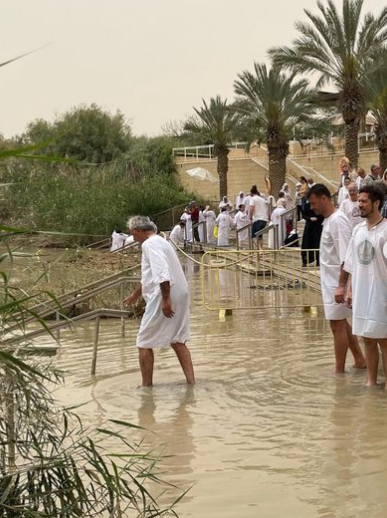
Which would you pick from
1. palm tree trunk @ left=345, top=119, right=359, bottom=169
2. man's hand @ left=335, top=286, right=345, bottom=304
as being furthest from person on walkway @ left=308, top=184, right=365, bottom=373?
palm tree trunk @ left=345, top=119, right=359, bottom=169

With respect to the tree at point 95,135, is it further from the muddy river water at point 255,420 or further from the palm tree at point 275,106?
the muddy river water at point 255,420

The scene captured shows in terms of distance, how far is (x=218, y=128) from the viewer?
48781 millimetres

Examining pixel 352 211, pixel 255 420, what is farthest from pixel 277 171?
pixel 255 420

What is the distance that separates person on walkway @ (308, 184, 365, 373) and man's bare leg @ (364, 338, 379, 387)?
649 mm

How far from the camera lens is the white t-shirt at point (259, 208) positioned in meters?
27.2

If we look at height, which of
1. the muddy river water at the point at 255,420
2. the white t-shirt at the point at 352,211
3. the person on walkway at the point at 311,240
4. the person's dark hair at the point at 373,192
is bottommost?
the muddy river water at the point at 255,420

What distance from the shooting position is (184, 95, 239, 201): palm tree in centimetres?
4800

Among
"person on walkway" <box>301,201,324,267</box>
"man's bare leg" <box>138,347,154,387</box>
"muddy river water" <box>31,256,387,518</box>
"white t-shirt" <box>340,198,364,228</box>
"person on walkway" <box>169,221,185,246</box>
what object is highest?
"white t-shirt" <box>340,198,364,228</box>

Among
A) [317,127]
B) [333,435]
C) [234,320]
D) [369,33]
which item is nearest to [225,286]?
[234,320]

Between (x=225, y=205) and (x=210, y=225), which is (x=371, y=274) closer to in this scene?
(x=225, y=205)

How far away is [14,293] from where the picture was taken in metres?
3.69

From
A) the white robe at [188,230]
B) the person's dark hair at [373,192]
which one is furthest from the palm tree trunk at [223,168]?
the person's dark hair at [373,192]

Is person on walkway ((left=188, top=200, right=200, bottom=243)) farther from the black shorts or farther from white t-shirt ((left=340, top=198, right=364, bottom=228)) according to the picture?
white t-shirt ((left=340, top=198, right=364, bottom=228))

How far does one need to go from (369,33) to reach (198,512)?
95.2 feet
